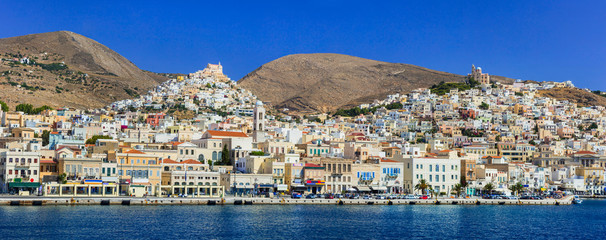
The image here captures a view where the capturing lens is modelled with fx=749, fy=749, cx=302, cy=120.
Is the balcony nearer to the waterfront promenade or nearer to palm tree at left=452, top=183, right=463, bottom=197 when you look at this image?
the waterfront promenade

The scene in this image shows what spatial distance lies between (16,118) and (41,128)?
9.36 metres

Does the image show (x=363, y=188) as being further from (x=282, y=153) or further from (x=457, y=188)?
(x=282, y=153)

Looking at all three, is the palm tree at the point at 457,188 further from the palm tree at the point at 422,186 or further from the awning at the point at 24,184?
the awning at the point at 24,184

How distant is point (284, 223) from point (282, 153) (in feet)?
109

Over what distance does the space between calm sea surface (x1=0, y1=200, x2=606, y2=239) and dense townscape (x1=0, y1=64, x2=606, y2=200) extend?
29.0ft

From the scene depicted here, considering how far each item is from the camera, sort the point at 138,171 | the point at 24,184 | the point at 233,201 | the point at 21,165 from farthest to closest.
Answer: the point at 138,171 → the point at 233,201 → the point at 21,165 → the point at 24,184

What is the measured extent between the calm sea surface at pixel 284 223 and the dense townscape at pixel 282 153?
8.82m

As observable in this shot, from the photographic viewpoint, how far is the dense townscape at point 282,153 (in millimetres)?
69812

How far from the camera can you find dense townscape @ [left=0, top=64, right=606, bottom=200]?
229ft

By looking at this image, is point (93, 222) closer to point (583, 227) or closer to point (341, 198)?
point (341, 198)

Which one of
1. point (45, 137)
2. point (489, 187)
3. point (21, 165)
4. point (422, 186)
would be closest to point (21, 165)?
point (21, 165)

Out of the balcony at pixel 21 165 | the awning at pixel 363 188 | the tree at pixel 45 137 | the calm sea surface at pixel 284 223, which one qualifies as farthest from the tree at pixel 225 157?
the tree at pixel 45 137

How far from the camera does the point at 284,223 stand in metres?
53.5

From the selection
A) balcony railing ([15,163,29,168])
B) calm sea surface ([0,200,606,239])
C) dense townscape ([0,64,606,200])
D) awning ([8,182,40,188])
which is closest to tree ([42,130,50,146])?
dense townscape ([0,64,606,200])
